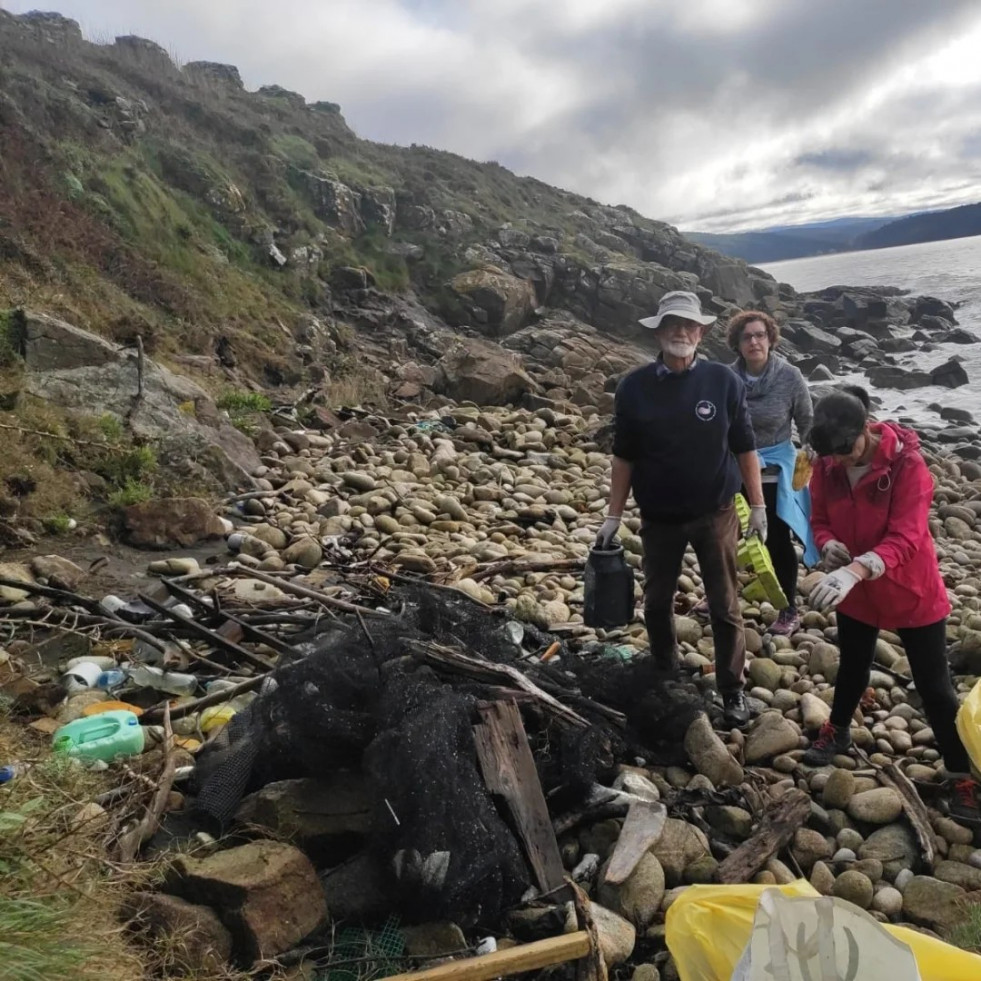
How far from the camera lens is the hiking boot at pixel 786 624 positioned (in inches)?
220

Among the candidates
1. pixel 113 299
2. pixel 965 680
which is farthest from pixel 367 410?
pixel 965 680

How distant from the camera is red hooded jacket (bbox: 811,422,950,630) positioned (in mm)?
3293

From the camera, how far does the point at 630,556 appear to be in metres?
7.13

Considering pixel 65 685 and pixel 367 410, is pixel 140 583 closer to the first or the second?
pixel 65 685

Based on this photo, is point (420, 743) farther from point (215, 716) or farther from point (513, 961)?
point (215, 716)

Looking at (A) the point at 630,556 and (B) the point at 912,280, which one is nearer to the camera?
(A) the point at 630,556

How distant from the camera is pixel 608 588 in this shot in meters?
4.49

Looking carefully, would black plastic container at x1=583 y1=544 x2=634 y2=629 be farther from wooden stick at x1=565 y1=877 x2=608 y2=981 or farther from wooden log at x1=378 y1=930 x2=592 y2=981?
wooden log at x1=378 y1=930 x2=592 y2=981

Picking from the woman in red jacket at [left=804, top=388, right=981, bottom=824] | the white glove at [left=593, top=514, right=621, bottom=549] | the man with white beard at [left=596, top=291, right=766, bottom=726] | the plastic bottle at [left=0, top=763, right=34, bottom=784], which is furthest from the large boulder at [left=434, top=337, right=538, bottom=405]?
the plastic bottle at [left=0, top=763, right=34, bottom=784]

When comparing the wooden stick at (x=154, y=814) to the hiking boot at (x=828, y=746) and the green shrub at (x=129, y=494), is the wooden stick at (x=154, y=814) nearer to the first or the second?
the hiking boot at (x=828, y=746)

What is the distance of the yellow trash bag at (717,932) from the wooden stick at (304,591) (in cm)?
284

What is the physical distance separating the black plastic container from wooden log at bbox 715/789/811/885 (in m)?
1.36

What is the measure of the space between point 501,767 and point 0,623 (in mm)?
3609

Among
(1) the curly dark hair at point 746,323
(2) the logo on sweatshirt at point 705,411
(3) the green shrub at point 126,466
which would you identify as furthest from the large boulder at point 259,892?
(3) the green shrub at point 126,466
